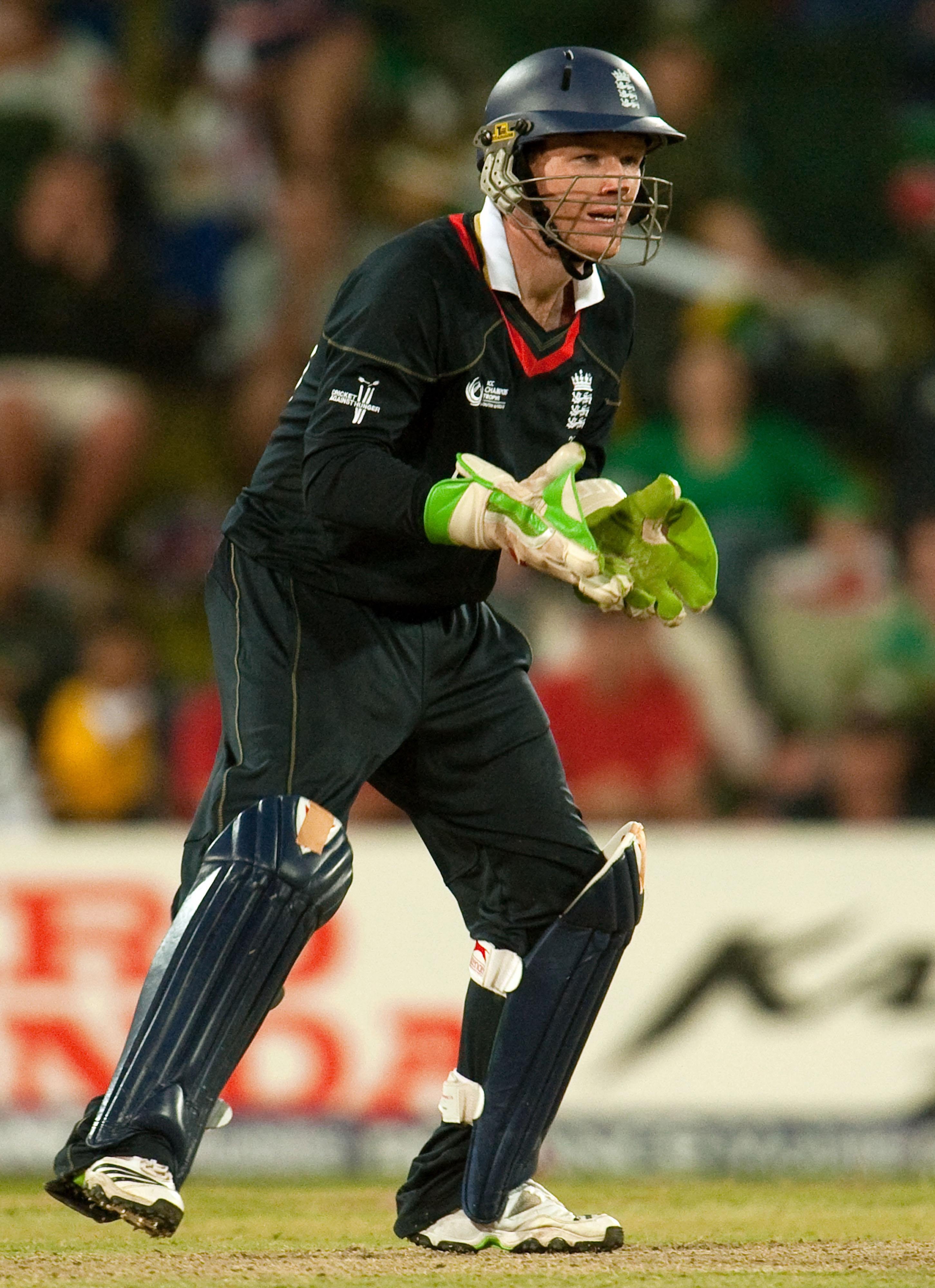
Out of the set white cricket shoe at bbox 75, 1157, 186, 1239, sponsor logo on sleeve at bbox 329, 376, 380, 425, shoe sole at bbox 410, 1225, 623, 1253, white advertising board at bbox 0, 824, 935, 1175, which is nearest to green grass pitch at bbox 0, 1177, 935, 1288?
shoe sole at bbox 410, 1225, 623, 1253

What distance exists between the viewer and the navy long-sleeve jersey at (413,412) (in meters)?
3.26

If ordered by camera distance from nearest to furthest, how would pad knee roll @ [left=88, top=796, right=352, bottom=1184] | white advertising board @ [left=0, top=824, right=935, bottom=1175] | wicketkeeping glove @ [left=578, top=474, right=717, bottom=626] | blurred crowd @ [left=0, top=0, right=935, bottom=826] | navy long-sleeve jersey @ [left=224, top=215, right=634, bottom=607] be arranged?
pad knee roll @ [left=88, top=796, right=352, bottom=1184], navy long-sleeve jersey @ [left=224, top=215, right=634, bottom=607], wicketkeeping glove @ [left=578, top=474, right=717, bottom=626], white advertising board @ [left=0, top=824, right=935, bottom=1175], blurred crowd @ [left=0, top=0, right=935, bottom=826]

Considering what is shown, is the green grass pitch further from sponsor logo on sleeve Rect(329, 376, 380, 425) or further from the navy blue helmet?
the navy blue helmet

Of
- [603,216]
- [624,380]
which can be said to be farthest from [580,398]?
[624,380]

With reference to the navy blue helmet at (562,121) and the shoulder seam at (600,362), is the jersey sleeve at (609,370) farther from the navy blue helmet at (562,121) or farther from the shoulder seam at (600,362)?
the navy blue helmet at (562,121)

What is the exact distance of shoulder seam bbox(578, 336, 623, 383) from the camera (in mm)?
3631

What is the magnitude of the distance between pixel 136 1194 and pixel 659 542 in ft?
4.78

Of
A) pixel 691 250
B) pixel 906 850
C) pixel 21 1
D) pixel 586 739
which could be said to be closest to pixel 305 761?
pixel 906 850

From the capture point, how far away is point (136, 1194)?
9.87 ft

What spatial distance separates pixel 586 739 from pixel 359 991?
151 centimetres

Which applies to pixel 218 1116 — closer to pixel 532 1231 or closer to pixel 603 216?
pixel 532 1231

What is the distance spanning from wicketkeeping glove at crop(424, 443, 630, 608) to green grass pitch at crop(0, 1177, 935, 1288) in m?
1.20

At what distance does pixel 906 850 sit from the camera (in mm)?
6223

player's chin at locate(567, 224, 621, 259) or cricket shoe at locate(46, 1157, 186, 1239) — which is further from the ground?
player's chin at locate(567, 224, 621, 259)
